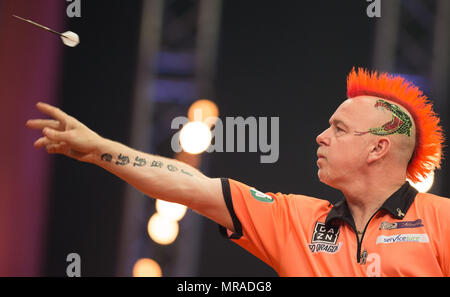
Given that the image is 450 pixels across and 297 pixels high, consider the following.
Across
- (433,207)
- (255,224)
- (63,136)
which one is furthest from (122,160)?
(433,207)

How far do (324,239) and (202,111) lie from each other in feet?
→ 9.00

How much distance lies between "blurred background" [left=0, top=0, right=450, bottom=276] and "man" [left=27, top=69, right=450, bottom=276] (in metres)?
2.45

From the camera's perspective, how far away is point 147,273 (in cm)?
522

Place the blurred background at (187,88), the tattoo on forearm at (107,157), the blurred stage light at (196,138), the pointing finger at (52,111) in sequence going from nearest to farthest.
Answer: the pointing finger at (52,111) < the tattoo on forearm at (107,157) < the blurred stage light at (196,138) < the blurred background at (187,88)

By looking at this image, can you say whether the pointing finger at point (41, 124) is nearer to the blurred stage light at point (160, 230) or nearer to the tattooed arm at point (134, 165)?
the tattooed arm at point (134, 165)

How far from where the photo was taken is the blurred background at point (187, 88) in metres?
5.19

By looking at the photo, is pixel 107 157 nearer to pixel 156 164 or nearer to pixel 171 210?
pixel 156 164

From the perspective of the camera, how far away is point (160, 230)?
5.25 m

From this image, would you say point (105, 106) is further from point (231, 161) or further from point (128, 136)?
point (231, 161)

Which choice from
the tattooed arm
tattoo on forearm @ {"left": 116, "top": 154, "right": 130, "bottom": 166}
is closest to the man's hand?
the tattooed arm

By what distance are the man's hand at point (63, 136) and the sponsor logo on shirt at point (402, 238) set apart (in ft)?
3.89

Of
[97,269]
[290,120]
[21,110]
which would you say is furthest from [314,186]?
[21,110]

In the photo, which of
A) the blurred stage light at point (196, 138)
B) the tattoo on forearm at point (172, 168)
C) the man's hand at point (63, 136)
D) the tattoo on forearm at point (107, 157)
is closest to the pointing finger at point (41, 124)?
the man's hand at point (63, 136)

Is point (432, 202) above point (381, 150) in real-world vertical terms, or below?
below
